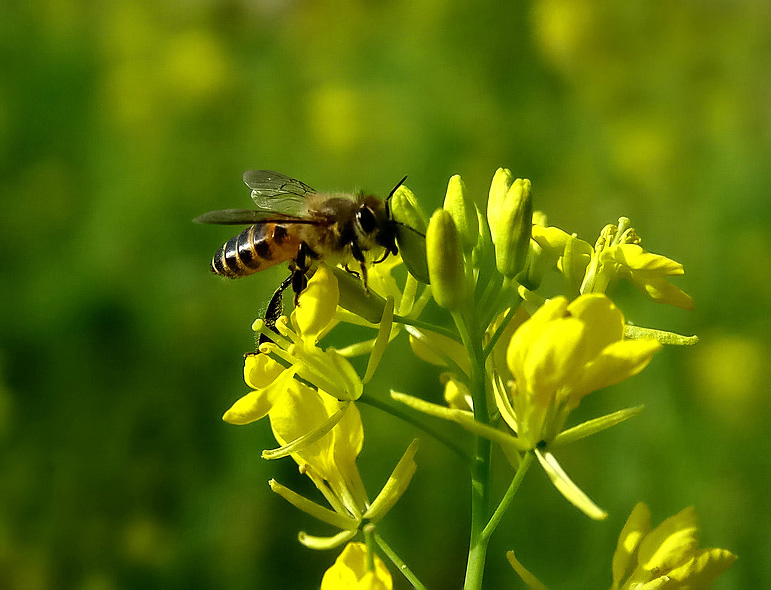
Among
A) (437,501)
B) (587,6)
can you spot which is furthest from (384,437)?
(587,6)

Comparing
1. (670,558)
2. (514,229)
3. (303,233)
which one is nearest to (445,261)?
(514,229)

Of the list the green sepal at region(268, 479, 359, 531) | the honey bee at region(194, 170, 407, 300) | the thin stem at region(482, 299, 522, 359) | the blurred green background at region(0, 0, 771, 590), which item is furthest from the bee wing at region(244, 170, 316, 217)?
the blurred green background at region(0, 0, 771, 590)

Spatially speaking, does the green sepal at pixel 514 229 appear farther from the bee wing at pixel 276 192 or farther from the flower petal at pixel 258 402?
the bee wing at pixel 276 192

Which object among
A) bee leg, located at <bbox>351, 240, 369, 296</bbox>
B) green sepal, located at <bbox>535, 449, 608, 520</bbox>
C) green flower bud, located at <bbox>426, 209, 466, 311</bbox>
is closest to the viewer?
green sepal, located at <bbox>535, 449, 608, 520</bbox>

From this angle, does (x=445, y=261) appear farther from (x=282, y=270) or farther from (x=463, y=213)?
(x=282, y=270)

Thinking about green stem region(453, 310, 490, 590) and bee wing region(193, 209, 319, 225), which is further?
bee wing region(193, 209, 319, 225)

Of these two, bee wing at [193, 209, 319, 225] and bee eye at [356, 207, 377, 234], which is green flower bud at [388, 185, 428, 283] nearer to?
bee eye at [356, 207, 377, 234]
